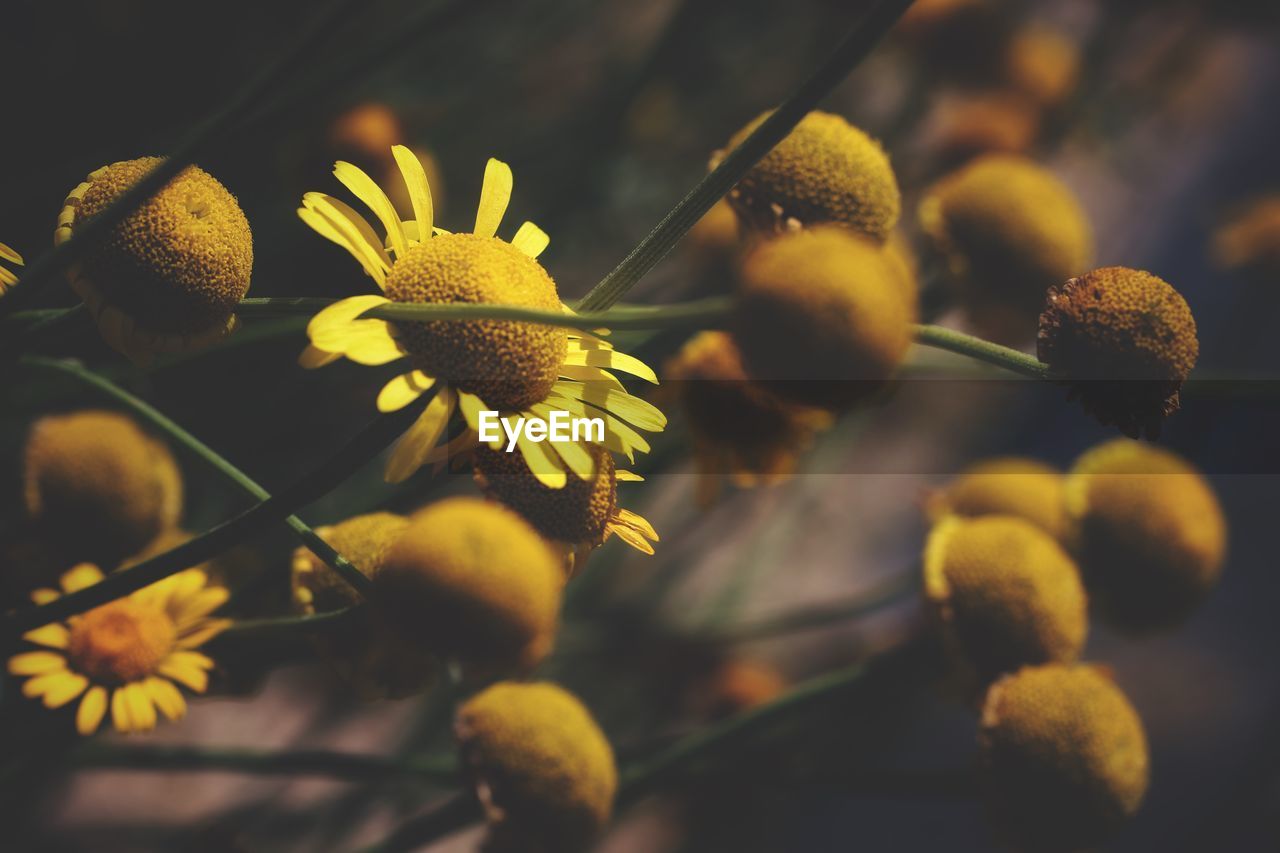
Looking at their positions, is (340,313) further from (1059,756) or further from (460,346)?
(1059,756)

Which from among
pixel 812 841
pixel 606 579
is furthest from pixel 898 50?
pixel 812 841

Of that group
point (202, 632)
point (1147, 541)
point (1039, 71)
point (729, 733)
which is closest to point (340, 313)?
point (202, 632)

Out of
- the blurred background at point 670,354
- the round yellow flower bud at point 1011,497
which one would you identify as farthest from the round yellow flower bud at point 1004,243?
the round yellow flower bud at point 1011,497

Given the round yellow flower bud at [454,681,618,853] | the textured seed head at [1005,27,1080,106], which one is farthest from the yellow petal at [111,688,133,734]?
the textured seed head at [1005,27,1080,106]

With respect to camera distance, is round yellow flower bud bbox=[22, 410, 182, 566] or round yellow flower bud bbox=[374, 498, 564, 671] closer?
round yellow flower bud bbox=[374, 498, 564, 671]

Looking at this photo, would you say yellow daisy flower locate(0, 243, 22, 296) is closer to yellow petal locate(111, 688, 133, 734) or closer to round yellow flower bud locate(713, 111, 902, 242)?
yellow petal locate(111, 688, 133, 734)

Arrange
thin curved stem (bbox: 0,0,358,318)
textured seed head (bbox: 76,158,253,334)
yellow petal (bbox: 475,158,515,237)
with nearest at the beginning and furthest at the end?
1. thin curved stem (bbox: 0,0,358,318)
2. textured seed head (bbox: 76,158,253,334)
3. yellow petal (bbox: 475,158,515,237)

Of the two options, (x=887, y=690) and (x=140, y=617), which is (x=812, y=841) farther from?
(x=140, y=617)

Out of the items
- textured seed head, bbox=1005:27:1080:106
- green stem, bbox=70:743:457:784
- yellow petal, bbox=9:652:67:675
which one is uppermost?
textured seed head, bbox=1005:27:1080:106
